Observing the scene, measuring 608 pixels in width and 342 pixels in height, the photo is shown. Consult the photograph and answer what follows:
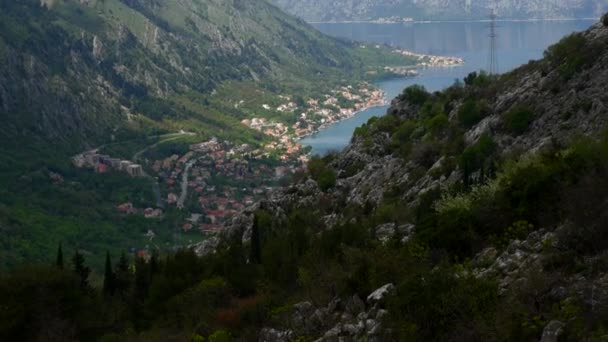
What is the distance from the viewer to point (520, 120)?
27.3 meters

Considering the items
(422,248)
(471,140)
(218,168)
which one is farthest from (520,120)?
(218,168)

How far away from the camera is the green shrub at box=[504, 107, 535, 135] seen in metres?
27.2

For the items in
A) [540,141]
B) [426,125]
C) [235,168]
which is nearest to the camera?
[540,141]

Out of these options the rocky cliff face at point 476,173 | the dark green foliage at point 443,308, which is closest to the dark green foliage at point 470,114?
the rocky cliff face at point 476,173

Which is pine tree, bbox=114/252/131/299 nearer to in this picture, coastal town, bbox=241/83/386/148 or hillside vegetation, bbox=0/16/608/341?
hillside vegetation, bbox=0/16/608/341

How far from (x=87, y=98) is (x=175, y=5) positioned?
7342 cm

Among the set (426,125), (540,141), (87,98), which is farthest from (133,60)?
(540,141)

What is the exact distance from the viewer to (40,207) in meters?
79.8

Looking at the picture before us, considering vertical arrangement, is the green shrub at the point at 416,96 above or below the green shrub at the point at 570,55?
below

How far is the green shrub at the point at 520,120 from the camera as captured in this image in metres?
27.2

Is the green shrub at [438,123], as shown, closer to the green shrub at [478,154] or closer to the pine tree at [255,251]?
the green shrub at [478,154]

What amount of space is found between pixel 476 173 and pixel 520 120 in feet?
10.1

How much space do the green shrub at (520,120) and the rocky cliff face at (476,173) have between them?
49 millimetres

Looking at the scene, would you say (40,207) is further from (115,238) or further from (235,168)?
(235,168)
